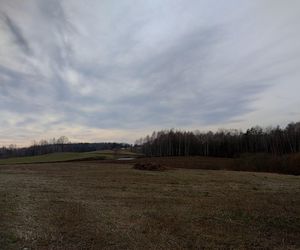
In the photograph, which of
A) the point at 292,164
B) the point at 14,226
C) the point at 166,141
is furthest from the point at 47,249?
the point at 166,141

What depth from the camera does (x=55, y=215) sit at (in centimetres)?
1084

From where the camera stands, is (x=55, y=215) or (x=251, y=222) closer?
(x=251, y=222)

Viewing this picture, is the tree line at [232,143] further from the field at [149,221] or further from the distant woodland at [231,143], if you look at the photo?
the field at [149,221]

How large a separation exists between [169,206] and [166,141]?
10507cm

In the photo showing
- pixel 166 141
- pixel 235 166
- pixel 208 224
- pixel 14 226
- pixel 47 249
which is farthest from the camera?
pixel 166 141

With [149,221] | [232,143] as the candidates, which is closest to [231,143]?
[232,143]

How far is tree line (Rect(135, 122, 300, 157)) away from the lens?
3784 inches

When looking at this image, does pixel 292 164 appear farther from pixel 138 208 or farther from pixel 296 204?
pixel 138 208

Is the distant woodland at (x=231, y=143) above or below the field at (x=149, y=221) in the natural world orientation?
above

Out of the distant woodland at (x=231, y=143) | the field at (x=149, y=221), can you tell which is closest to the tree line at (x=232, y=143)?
the distant woodland at (x=231, y=143)

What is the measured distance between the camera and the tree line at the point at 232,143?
9612 centimetres

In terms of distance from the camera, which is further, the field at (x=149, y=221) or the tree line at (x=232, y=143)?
the tree line at (x=232, y=143)

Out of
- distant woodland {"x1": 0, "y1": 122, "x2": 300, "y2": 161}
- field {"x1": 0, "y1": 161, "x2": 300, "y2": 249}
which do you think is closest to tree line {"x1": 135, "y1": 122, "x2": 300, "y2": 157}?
distant woodland {"x1": 0, "y1": 122, "x2": 300, "y2": 161}

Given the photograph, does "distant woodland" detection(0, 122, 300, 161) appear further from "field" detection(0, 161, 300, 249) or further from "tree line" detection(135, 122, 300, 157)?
"field" detection(0, 161, 300, 249)
